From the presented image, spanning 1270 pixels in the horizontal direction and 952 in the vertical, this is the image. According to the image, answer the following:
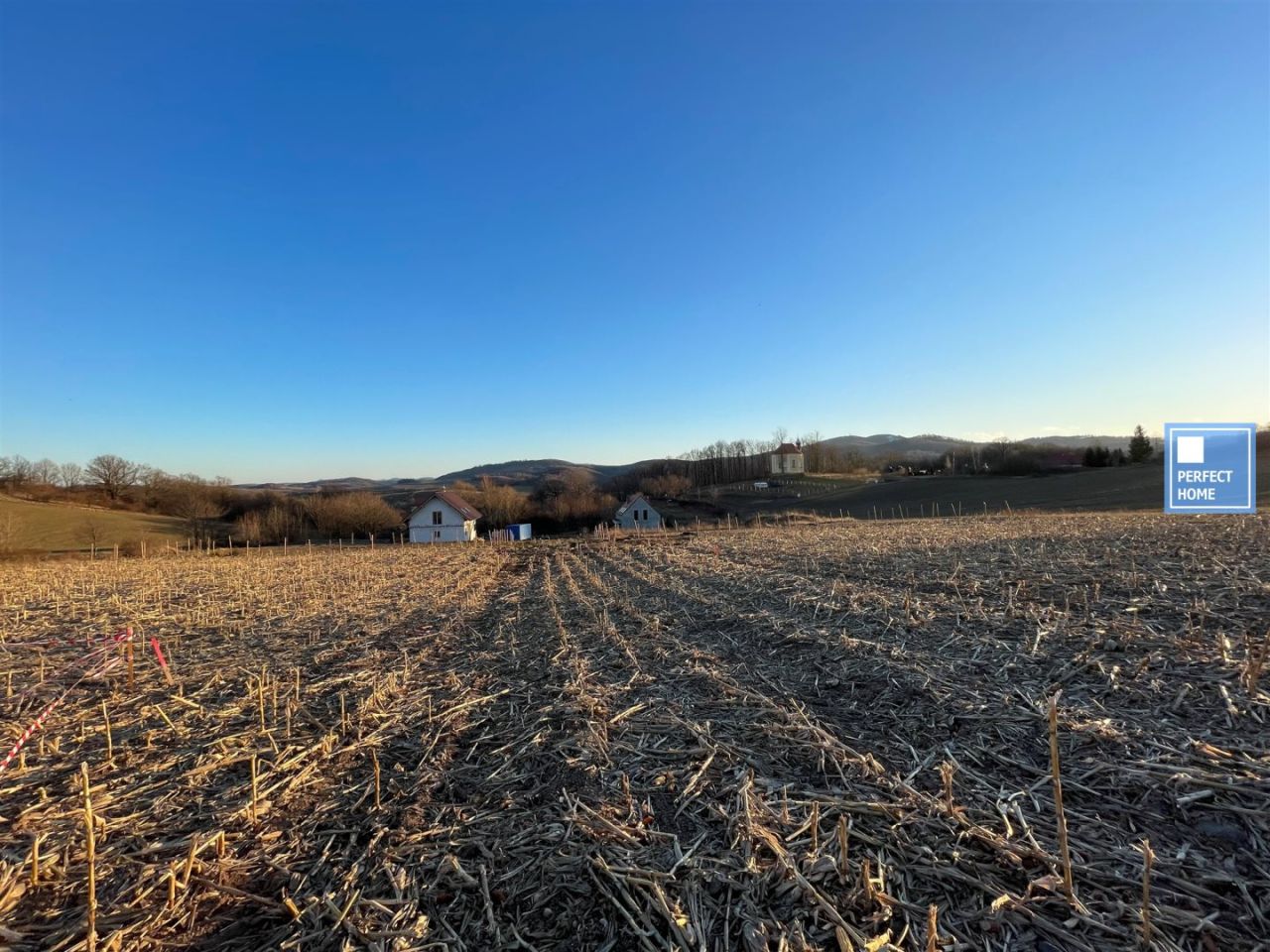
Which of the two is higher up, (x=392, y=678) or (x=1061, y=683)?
(x=1061, y=683)

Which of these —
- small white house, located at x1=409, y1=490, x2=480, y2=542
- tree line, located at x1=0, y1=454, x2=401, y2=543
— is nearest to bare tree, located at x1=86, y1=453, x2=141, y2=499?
tree line, located at x1=0, y1=454, x2=401, y2=543

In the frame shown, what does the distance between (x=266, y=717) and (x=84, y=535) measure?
57616 mm

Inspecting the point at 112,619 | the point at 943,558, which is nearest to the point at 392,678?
the point at 112,619

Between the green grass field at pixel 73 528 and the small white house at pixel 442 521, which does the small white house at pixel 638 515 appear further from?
the green grass field at pixel 73 528

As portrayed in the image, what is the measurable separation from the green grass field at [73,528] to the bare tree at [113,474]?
12.1 meters

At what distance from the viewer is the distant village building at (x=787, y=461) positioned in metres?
100

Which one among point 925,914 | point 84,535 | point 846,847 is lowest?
point 84,535

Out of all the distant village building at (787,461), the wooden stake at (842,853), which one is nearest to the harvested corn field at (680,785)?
the wooden stake at (842,853)

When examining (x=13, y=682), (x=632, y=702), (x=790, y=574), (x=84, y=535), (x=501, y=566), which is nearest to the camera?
(x=632, y=702)

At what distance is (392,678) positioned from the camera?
672 centimetres

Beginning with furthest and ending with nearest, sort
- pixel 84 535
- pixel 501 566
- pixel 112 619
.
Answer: pixel 84 535
pixel 501 566
pixel 112 619

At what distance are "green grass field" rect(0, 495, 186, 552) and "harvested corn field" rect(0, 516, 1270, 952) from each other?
45.3m

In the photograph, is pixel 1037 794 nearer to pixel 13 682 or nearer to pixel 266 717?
pixel 266 717

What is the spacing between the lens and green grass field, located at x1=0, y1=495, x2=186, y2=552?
40.5 meters
